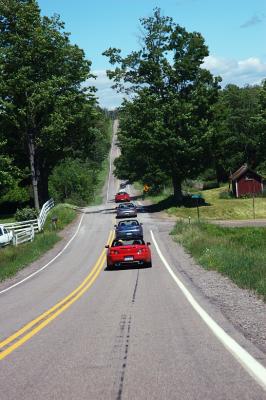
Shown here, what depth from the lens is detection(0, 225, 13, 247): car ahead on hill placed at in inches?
1420

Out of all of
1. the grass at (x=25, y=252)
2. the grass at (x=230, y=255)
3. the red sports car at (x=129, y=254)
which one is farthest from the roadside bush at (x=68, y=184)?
the red sports car at (x=129, y=254)

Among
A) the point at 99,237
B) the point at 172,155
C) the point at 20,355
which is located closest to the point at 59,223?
the point at 99,237

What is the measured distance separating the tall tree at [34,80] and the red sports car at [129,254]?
3108cm

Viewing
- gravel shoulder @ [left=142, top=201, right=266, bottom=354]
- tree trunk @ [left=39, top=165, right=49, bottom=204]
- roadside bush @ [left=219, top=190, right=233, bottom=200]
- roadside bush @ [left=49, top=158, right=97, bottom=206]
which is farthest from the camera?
roadside bush @ [left=49, top=158, right=97, bottom=206]

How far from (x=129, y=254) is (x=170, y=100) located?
36.4 metres

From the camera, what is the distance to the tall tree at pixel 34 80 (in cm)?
5253

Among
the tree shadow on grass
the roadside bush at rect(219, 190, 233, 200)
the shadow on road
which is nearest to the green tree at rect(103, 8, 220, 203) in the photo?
the tree shadow on grass

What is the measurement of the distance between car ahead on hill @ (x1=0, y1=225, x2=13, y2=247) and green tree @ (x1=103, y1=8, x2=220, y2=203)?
74.2 feet

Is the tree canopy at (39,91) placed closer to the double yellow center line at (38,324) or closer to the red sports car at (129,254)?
the red sports car at (129,254)

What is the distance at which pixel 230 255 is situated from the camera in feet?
76.8

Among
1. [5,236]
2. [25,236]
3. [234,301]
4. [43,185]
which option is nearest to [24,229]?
[25,236]

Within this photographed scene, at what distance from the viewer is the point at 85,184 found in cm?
9781

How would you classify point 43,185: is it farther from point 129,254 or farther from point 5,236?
point 129,254

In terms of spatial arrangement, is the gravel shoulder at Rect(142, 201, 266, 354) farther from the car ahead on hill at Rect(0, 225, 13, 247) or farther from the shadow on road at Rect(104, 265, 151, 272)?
the car ahead on hill at Rect(0, 225, 13, 247)
